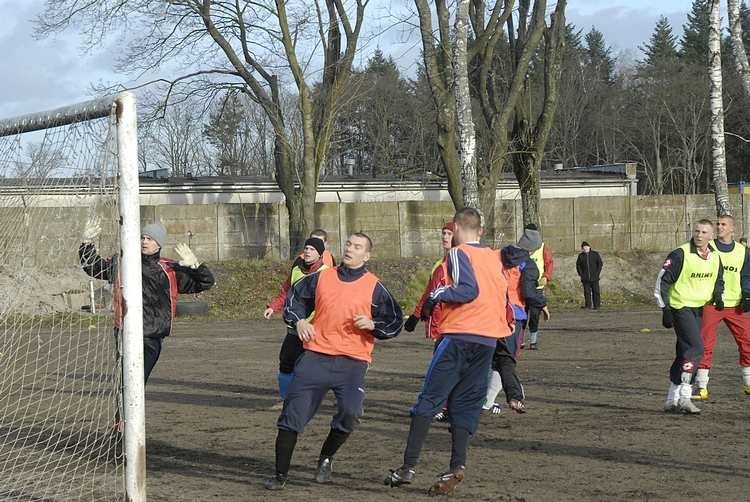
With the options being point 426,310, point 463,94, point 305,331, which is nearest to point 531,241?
point 426,310

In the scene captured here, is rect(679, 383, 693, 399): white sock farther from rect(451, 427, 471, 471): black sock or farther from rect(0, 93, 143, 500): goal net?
rect(0, 93, 143, 500): goal net

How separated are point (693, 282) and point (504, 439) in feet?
8.62

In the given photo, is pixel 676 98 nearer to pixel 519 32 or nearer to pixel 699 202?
pixel 699 202

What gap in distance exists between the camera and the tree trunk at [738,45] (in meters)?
21.4

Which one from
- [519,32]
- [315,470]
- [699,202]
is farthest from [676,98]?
[315,470]

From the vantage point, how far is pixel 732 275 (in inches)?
428

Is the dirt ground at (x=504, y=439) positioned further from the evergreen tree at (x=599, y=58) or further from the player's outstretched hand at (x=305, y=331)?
the evergreen tree at (x=599, y=58)

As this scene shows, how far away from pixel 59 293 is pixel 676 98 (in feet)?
174

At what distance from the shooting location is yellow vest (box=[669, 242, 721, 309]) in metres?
10.5

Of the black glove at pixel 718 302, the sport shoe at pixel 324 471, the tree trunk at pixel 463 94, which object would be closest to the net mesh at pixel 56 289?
the sport shoe at pixel 324 471

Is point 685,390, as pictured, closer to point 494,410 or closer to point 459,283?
point 494,410

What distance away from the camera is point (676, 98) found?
189ft

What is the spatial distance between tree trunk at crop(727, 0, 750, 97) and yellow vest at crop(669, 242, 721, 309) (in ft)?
39.2

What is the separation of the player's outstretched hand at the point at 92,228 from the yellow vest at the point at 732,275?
6227 millimetres
